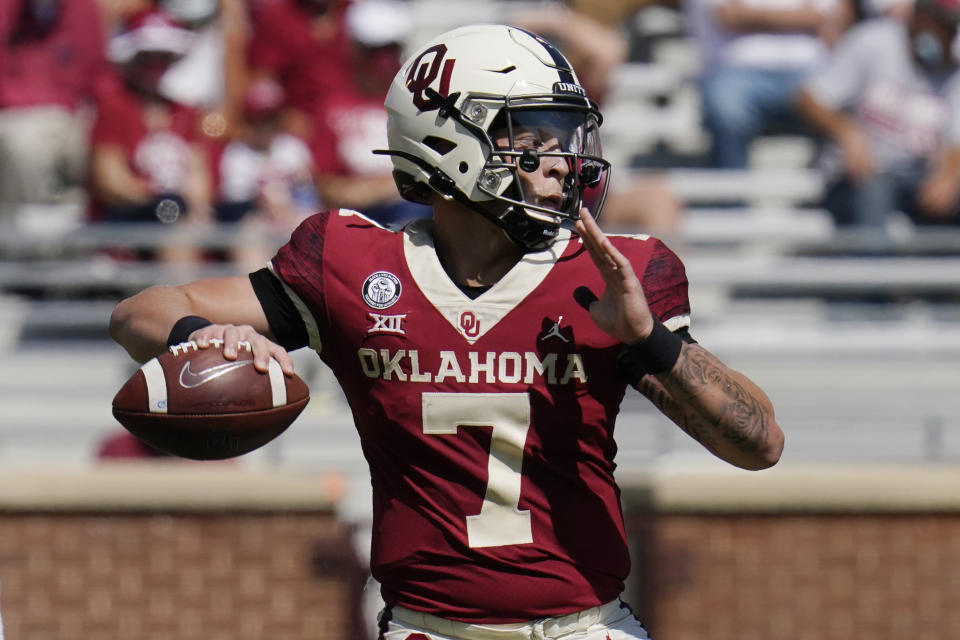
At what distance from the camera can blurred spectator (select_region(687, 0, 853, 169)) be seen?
711cm

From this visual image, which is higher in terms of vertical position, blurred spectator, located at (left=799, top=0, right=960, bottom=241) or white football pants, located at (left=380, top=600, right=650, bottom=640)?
blurred spectator, located at (left=799, top=0, right=960, bottom=241)

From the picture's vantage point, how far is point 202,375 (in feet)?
9.64

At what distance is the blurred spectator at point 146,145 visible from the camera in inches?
259

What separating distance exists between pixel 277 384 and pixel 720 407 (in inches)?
35.2

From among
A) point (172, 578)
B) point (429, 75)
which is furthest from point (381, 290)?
point (172, 578)

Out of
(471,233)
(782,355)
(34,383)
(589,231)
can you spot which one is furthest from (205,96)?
(589,231)

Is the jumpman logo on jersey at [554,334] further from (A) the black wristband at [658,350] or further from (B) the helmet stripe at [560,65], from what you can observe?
(B) the helmet stripe at [560,65]

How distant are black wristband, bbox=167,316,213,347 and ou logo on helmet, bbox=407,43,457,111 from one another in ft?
2.22

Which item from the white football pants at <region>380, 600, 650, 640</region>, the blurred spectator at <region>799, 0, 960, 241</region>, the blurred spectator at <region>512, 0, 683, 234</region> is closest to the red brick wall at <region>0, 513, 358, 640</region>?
the blurred spectator at <region>512, 0, 683, 234</region>

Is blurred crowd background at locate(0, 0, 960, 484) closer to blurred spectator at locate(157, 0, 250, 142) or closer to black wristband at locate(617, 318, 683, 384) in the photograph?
blurred spectator at locate(157, 0, 250, 142)

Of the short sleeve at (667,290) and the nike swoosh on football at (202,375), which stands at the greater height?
the short sleeve at (667,290)

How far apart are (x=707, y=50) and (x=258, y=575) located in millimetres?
3450

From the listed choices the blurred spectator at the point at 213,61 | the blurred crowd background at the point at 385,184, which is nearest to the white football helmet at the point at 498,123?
the blurred crowd background at the point at 385,184

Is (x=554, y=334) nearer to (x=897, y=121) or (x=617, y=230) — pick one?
(x=617, y=230)
